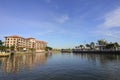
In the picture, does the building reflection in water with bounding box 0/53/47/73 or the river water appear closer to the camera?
the river water

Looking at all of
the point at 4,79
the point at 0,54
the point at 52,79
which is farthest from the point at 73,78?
the point at 0,54

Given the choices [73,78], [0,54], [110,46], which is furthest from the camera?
[110,46]

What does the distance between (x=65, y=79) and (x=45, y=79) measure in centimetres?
441

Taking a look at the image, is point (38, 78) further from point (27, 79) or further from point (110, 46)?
point (110, 46)

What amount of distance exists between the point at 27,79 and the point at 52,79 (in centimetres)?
548

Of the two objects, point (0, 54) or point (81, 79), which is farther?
point (0, 54)

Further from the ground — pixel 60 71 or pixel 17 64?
pixel 17 64

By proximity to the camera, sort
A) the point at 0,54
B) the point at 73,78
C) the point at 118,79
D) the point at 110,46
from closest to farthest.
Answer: the point at 118,79
the point at 73,78
the point at 0,54
the point at 110,46

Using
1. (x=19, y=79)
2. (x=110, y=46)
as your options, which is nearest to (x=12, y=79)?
(x=19, y=79)

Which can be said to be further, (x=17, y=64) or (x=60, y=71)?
(x=17, y=64)

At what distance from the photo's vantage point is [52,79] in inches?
1217

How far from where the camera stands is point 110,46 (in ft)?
642

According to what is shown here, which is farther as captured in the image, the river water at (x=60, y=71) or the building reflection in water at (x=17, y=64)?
the building reflection in water at (x=17, y=64)

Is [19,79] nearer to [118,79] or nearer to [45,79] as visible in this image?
[45,79]
